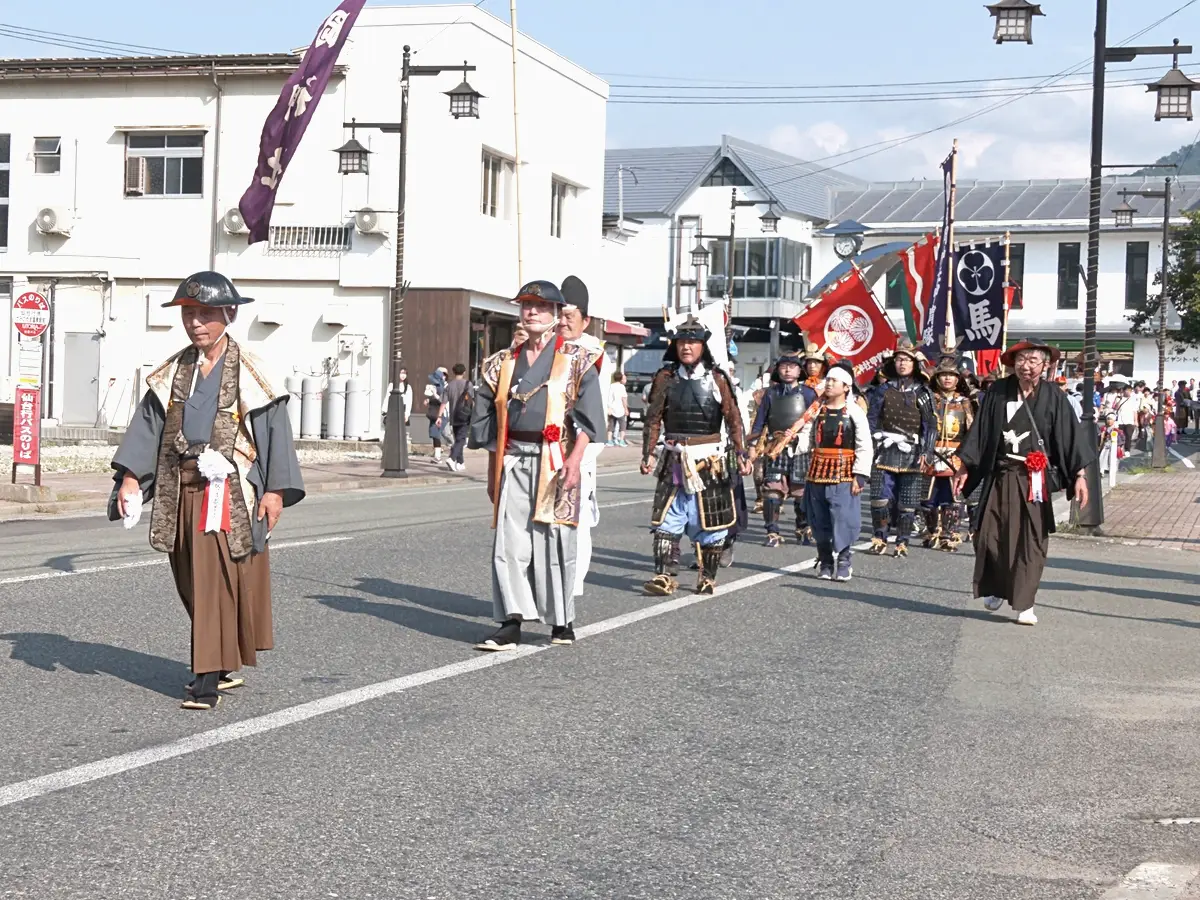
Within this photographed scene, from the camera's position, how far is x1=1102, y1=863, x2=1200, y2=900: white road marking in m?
4.87

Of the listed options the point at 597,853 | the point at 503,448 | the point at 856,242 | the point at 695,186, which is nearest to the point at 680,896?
the point at 597,853

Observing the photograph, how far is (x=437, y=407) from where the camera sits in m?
32.5

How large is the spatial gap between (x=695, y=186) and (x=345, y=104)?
118 feet

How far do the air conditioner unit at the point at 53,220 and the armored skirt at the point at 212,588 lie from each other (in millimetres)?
→ 31440

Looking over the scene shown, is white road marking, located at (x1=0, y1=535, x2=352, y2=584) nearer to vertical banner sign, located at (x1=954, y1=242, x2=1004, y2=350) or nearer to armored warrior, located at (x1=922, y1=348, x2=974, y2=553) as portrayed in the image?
armored warrior, located at (x1=922, y1=348, x2=974, y2=553)

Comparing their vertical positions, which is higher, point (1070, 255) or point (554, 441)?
point (1070, 255)

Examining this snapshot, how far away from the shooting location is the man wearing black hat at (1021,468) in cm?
1069

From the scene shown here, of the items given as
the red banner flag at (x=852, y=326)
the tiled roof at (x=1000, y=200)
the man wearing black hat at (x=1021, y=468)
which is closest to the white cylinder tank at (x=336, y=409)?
the red banner flag at (x=852, y=326)

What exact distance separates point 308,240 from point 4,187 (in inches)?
293

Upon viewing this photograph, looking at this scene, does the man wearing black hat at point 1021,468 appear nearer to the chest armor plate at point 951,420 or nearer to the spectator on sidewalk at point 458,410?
the chest armor plate at point 951,420

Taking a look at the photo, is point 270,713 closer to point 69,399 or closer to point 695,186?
point 69,399

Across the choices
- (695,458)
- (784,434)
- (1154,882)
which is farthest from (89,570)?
(1154,882)

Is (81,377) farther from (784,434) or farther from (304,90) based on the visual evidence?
(784,434)

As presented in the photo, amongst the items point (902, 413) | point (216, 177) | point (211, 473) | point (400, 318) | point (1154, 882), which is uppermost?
point (216, 177)
